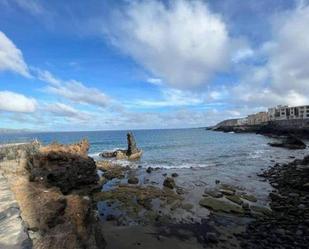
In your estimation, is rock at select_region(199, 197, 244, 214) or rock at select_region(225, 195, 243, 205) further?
rock at select_region(225, 195, 243, 205)

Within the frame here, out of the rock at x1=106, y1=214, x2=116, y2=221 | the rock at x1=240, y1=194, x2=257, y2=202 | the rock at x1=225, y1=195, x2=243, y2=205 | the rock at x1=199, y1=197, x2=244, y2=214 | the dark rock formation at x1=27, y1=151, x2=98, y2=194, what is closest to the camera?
the rock at x1=106, y1=214, x2=116, y2=221

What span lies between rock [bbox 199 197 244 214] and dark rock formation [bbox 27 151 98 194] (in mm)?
11235

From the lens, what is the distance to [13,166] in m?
20.8

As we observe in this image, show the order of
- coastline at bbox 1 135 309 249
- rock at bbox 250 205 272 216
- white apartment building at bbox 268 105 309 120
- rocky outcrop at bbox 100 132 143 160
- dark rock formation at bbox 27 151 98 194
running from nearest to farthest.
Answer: coastline at bbox 1 135 309 249 < rock at bbox 250 205 272 216 < dark rock formation at bbox 27 151 98 194 < rocky outcrop at bbox 100 132 143 160 < white apartment building at bbox 268 105 309 120

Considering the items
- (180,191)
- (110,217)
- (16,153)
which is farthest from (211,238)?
(16,153)

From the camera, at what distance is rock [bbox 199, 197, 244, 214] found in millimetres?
19906

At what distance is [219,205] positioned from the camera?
826 inches


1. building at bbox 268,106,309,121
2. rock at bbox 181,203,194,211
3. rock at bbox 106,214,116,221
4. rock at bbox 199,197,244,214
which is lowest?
rock at bbox 106,214,116,221

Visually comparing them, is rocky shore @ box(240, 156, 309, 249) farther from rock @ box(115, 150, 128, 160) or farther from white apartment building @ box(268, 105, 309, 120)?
white apartment building @ box(268, 105, 309, 120)

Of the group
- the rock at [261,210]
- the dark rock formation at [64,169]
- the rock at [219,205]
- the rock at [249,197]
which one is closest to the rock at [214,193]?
the rock at [219,205]

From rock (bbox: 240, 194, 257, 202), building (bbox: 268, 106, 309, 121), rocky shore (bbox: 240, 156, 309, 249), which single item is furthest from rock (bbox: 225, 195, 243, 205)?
building (bbox: 268, 106, 309, 121)

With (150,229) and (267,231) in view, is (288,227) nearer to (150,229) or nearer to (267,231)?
(267,231)

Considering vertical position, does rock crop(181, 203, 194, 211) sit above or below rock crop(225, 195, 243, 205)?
below

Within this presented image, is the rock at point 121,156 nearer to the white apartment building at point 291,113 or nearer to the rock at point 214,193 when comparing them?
the rock at point 214,193
